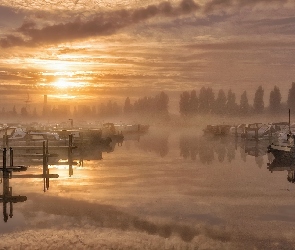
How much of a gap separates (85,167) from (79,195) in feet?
48.2

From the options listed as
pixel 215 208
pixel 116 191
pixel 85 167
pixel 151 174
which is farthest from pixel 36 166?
pixel 215 208

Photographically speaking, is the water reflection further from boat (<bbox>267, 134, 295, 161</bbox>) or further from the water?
boat (<bbox>267, 134, 295, 161</bbox>)

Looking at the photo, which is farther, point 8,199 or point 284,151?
point 284,151

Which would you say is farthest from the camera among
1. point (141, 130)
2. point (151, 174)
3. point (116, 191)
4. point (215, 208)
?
point (141, 130)

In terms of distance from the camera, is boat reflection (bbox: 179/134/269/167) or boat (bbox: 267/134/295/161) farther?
boat reflection (bbox: 179/134/269/167)

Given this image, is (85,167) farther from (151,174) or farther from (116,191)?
(116,191)

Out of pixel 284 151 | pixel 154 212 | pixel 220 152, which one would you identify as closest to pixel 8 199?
pixel 154 212

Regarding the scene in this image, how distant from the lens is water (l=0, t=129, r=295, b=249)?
49.2 feet

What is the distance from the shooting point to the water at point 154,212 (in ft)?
49.2

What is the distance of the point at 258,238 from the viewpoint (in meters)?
15.3

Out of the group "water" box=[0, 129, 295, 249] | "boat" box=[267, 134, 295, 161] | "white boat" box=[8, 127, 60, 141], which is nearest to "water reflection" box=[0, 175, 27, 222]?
"water" box=[0, 129, 295, 249]

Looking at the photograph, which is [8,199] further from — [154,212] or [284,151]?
[284,151]

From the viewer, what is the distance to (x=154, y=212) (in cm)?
1948

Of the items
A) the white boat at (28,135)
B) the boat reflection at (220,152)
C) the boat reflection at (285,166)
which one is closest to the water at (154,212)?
the boat reflection at (285,166)
